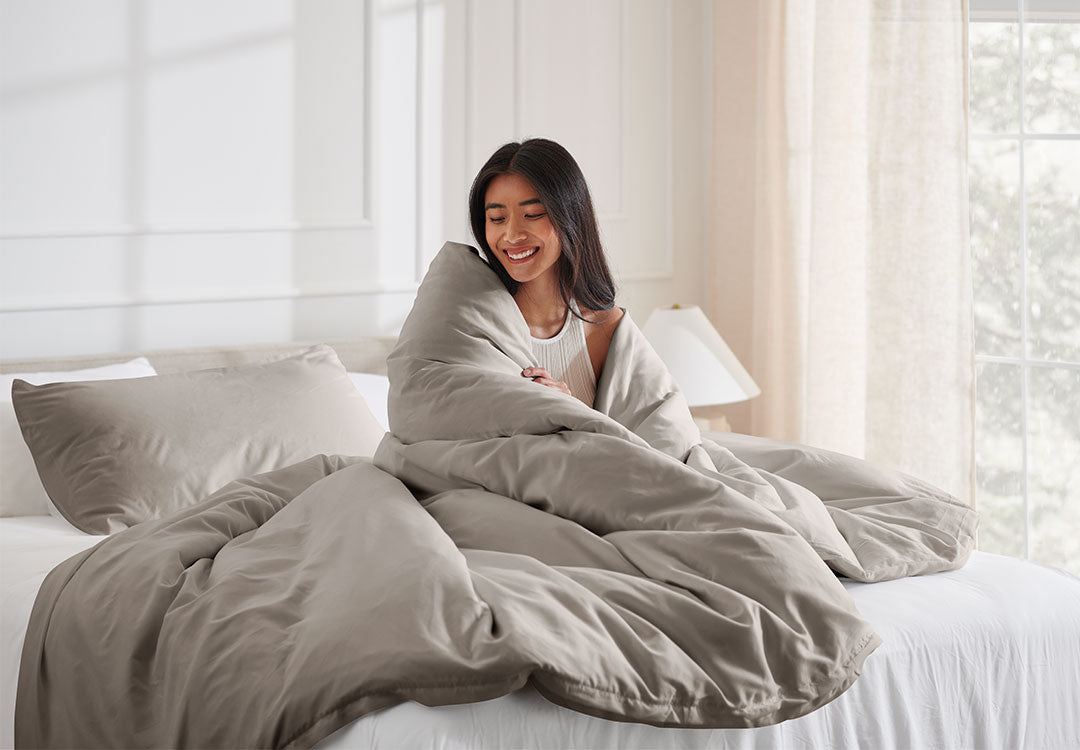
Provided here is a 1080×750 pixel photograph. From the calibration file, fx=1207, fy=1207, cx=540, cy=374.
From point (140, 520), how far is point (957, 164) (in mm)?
2286

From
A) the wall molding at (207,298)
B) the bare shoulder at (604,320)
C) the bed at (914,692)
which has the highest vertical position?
the wall molding at (207,298)

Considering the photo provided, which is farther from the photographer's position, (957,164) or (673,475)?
(957,164)

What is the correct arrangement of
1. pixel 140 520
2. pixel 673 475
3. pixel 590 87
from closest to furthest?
pixel 673 475 → pixel 140 520 → pixel 590 87

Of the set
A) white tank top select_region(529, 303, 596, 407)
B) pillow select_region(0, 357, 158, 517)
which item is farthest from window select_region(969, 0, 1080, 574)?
pillow select_region(0, 357, 158, 517)

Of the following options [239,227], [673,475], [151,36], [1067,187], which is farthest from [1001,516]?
[151,36]

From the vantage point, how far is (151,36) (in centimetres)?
320

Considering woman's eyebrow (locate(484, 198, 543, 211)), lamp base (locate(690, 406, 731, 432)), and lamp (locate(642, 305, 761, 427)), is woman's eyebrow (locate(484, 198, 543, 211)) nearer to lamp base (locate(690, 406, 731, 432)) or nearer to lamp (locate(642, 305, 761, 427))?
lamp (locate(642, 305, 761, 427))

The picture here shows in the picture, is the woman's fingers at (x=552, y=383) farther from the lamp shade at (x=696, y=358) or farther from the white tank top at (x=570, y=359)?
the lamp shade at (x=696, y=358)

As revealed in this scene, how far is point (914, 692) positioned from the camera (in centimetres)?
178

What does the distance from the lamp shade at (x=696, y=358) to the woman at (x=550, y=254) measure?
1.02m

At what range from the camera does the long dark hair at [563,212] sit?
239cm

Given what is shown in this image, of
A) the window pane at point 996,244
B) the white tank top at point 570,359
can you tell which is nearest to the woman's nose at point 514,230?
the white tank top at point 570,359

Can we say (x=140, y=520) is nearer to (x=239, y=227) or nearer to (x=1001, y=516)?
(x=239, y=227)

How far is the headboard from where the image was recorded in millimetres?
3023
